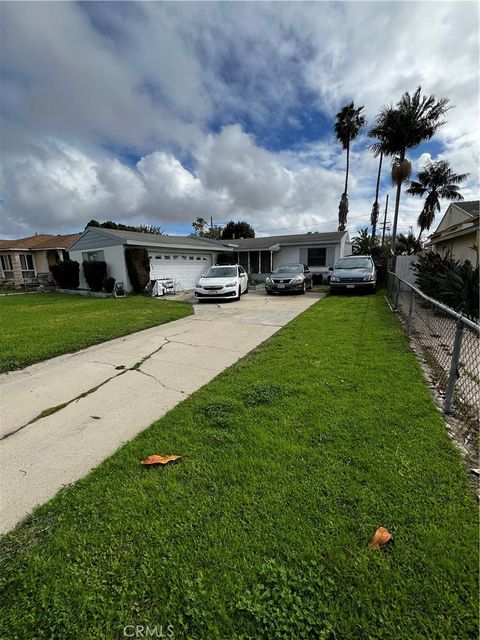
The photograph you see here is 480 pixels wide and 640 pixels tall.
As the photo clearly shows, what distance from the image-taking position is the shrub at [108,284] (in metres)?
15.3

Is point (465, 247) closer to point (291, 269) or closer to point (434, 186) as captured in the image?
point (291, 269)

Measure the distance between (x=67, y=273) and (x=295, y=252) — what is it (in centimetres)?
1547

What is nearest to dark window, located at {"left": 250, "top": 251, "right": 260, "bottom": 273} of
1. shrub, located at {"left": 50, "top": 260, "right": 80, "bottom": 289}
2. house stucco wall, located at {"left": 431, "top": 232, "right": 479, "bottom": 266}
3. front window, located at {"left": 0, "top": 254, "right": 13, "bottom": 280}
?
house stucco wall, located at {"left": 431, "top": 232, "right": 479, "bottom": 266}

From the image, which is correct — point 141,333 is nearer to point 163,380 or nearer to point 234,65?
A: point 163,380

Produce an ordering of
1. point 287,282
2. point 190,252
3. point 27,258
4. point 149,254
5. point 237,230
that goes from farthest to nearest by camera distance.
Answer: point 237,230 → point 27,258 → point 190,252 → point 149,254 → point 287,282

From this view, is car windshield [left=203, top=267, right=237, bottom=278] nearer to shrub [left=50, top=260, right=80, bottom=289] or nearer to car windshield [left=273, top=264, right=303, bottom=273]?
car windshield [left=273, top=264, right=303, bottom=273]

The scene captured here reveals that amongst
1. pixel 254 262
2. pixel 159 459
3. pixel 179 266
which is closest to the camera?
pixel 159 459

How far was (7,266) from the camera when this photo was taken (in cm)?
2309

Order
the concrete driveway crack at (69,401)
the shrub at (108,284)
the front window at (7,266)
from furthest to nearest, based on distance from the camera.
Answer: the front window at (7,266)
the shrub at (108,284)
the concrete driveway crack at (69,401)

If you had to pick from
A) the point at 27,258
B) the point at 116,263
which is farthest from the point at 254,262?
the point at 27,258

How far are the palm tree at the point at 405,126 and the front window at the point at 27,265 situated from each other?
2768 cm

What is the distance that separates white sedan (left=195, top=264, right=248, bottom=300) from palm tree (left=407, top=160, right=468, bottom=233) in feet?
90.2

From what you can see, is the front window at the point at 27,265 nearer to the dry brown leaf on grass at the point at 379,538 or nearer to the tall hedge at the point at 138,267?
the tall hedge at the point at 138,267

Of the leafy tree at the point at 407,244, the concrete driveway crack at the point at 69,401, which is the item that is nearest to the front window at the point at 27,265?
the concrete driveway crack at the point at 69,401
